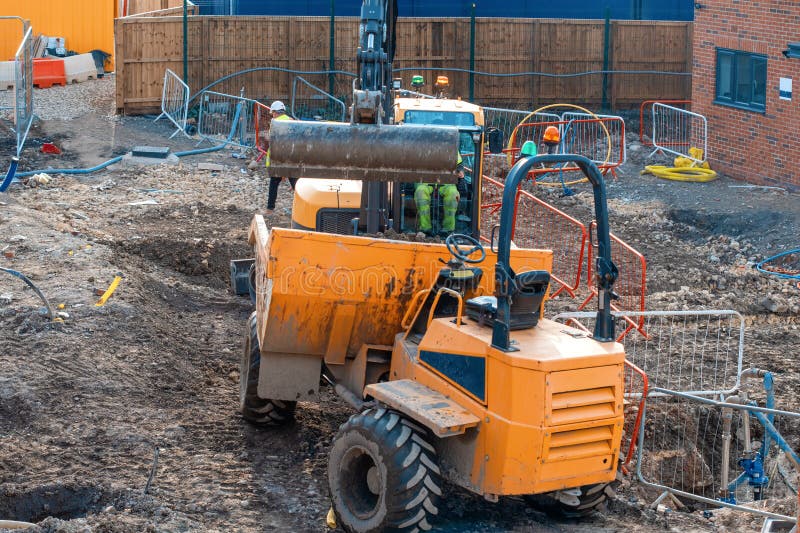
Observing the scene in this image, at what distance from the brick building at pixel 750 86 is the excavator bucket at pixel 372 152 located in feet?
42.2

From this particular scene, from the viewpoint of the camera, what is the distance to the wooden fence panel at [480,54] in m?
25.4

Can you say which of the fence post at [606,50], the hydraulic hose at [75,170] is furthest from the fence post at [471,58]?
the hydraulic hose at [75,170]

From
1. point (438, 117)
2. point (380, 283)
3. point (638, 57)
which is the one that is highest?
point (638, 57)

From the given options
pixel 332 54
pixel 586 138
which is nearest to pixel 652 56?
pixel 586 138

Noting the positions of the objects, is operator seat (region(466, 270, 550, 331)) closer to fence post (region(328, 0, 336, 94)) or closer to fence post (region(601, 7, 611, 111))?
fence post (region(328, 0, 336, 94))

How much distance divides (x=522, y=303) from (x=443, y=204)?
14.8 feet

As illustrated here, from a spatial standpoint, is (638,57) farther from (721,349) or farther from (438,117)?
(721,349)

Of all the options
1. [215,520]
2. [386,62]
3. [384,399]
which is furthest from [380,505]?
[386,62]

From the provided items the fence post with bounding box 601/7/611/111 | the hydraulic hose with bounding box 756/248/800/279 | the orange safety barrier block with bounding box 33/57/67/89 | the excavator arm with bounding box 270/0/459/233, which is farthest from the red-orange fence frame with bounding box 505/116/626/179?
the excavator arm with bounding box 270/0/459/233

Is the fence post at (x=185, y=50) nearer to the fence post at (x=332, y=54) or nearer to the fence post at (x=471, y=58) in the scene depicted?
the fence post at (x=332, y=54)

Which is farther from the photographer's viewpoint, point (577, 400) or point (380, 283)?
point (380, 283)

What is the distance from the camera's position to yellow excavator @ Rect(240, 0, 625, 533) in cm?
693

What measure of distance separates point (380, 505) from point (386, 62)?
5.11 m

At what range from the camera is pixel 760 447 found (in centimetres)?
995
